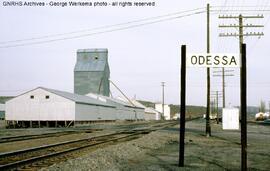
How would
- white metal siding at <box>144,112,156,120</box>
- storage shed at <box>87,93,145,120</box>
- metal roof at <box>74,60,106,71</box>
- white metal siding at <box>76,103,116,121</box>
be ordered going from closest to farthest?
white metal siding at <box>76,103,116,121</box>
storage shed at <box>87,93,145,120</box>
metal roof at <box>74,60,106,71</box>
white metal siding at <box>144,112,156,120</box>

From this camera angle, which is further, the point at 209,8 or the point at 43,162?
the point at 209,8

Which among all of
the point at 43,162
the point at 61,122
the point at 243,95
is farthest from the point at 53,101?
the point at 243,95

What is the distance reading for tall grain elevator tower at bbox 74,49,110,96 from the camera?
294 ft

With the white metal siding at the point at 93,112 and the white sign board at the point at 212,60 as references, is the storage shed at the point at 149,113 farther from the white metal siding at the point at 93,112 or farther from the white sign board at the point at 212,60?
the white sign board at the point at 212,60

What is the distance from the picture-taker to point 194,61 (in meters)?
10.8

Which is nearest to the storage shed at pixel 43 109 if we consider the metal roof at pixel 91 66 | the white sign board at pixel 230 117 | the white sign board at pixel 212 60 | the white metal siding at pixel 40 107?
the white metal siding at pixel 40 107

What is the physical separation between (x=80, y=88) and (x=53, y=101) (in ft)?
113

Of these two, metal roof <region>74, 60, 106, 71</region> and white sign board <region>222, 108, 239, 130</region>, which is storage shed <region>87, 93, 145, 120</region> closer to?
metal roof <region>74, 60, 106, 71</region>

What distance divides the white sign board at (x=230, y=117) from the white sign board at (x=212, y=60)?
67.7ft

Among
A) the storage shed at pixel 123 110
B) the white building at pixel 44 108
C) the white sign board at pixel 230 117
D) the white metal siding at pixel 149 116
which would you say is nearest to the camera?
the white sign board at pixel 230 117

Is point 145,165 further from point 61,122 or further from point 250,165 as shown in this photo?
point 61,122

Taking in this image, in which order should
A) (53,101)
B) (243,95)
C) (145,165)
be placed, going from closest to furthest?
(243,95) → (145,165) → (53,101)

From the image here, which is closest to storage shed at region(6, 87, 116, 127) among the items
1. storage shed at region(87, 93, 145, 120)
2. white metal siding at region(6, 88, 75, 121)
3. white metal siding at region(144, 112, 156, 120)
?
white metal siding at region(6, 88, 75, 121)

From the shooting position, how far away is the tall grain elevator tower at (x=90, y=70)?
294 ft
